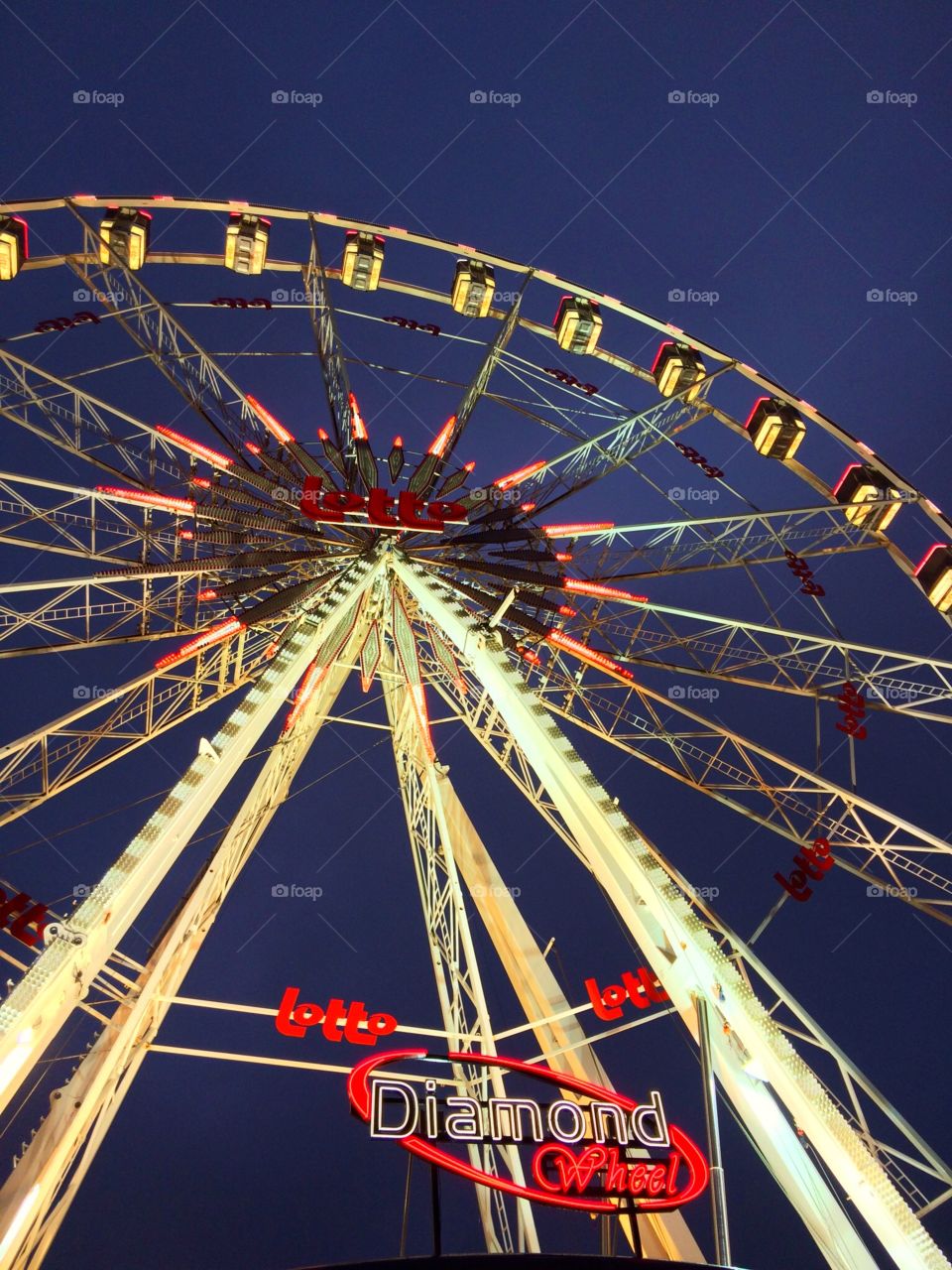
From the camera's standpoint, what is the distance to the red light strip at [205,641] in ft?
52.8

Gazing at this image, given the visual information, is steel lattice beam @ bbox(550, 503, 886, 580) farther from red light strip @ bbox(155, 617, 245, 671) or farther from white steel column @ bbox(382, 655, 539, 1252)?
red light strip @ bbox(155, 617, 245, 671)

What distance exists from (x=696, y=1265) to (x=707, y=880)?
3628 centimetres

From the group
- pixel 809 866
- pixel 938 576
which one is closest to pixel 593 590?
pixel 938 576

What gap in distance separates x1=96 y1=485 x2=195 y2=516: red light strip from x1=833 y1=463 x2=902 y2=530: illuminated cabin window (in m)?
13.6

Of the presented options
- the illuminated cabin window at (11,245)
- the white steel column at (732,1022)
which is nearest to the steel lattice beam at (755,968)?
the white steel column at (732,1022)

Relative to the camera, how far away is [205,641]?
1644cm

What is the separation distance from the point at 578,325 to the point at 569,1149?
1739 cm

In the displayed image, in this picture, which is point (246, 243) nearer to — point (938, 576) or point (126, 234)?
point (126, 234)

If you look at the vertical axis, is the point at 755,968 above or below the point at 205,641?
below

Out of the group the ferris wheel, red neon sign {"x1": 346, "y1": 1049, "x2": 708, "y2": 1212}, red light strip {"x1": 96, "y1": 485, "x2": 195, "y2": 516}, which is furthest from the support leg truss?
red light strip {"x1": 96, "y1": 485, "x2": 195, "y2": 516}

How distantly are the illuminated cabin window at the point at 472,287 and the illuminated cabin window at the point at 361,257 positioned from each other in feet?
6.40

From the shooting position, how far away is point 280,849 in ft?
132

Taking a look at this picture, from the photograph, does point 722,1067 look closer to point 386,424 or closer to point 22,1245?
point 22,1245

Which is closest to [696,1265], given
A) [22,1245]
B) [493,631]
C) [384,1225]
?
[22,1245]
